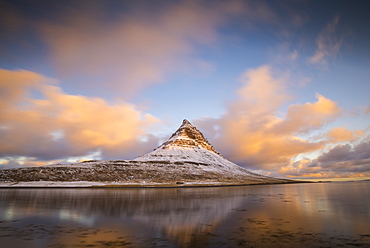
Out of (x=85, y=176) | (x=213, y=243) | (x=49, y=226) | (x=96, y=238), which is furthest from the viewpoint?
(x=85, y=176)

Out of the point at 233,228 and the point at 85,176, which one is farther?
the point at 85,176

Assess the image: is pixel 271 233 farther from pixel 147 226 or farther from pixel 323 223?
pixel 147 226

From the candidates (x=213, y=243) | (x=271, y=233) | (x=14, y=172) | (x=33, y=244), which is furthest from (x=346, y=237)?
(x=14, y=172)

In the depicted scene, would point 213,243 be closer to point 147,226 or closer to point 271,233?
point 271,233

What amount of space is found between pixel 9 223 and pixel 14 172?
153039mm

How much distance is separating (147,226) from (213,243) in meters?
7.25

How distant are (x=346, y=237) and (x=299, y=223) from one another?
5063mm

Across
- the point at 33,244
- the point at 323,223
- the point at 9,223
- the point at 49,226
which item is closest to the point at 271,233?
the point at 323,223

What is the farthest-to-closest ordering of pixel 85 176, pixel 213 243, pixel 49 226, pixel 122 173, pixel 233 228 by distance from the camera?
1. pixel 122 173
2. pixel 85 176
3. pixel 49 226
4. pixel 233 228
5. pixel 213 243

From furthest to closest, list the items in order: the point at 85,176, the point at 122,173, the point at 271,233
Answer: the point at 122,173, the point at 85,176, the point at 271,233

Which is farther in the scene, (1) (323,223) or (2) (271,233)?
(1) (323,223)

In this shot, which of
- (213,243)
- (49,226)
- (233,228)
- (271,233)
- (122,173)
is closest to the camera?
(213,243)

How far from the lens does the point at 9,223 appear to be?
20.6 m

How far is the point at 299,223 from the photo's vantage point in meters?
20.4
